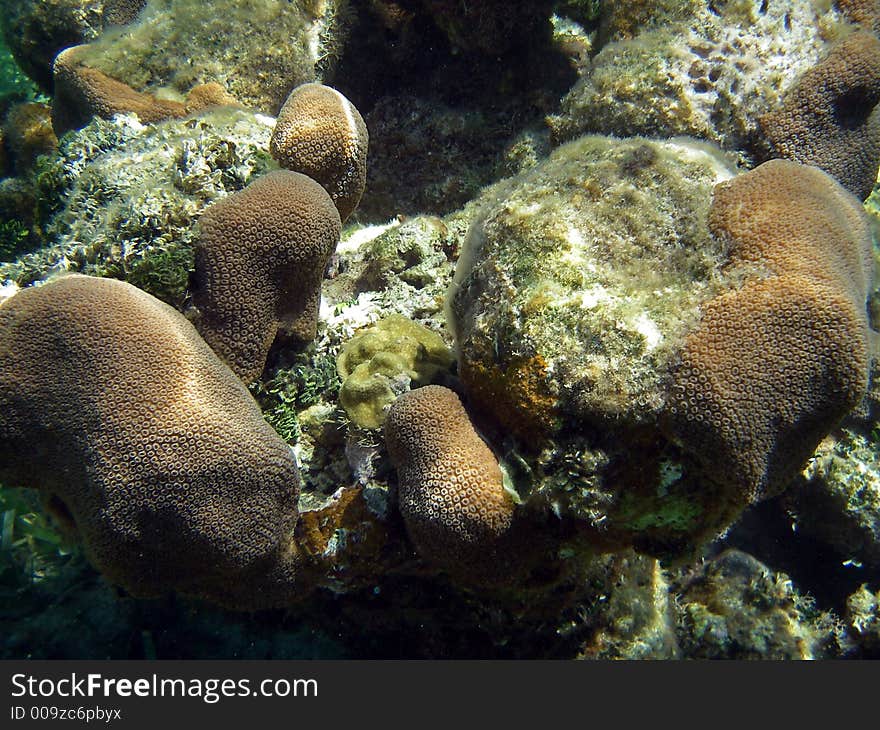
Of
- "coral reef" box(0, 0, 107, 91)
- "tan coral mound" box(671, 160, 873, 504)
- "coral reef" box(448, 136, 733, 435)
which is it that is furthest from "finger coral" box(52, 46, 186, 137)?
"tan coral mound" box(671, 160, 873, 504)

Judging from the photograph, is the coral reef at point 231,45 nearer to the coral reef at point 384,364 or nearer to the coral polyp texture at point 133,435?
the coral reef at point 384,364

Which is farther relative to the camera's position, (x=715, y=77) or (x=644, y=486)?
(x=715, y=77)

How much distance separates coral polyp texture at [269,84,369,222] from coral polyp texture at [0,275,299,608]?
147 centimetres

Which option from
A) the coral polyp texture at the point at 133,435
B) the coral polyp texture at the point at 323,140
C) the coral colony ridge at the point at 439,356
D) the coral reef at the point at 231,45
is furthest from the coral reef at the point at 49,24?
the coral polyp texture at the point at 133,435

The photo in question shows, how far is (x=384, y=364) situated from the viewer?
11.2 feet

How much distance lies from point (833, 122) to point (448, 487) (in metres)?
4.41

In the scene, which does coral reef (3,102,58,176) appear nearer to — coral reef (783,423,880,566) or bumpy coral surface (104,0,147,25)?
bumpy coral surface (104,0,147,25)

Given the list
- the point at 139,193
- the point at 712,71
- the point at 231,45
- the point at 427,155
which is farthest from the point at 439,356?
the point at 231,45

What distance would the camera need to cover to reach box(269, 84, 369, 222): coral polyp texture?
3.67 metres

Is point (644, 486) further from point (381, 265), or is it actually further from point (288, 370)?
point (381, 265)

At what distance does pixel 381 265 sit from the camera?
4.38 metres
